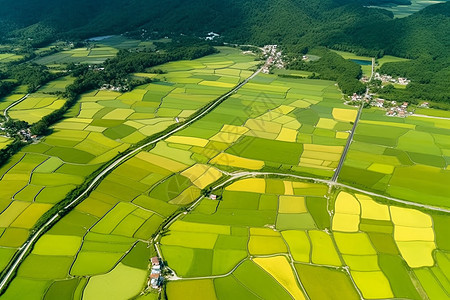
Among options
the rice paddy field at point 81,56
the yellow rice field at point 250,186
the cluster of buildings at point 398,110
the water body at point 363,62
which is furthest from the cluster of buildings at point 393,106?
the rice paddy field at point 81,56

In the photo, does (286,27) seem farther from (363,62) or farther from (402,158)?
(402,158)

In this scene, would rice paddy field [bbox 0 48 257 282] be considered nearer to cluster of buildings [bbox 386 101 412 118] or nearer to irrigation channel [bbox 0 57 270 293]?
irrigation channel [bbox 0 57 270 293]

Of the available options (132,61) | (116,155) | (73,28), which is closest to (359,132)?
(116,155)

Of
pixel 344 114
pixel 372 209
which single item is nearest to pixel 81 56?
pixel 344 114

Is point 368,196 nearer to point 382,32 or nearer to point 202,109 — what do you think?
point 202,109

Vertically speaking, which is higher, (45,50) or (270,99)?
(45,50)

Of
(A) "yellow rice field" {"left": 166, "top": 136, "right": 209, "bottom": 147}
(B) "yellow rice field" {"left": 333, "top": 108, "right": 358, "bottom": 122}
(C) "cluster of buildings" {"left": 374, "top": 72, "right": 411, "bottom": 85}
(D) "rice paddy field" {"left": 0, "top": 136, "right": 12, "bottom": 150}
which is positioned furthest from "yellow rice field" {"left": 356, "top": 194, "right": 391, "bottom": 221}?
(C) "cluster of buildings" {"left": 374, "top": 72, "right": 411, "bottom": 85}
